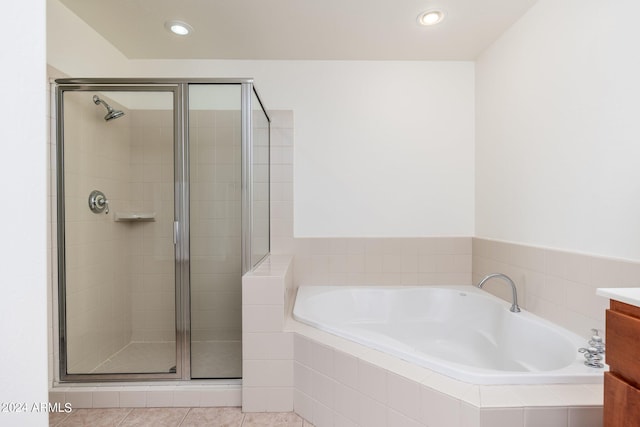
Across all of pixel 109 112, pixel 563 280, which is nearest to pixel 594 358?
pixel 563 280

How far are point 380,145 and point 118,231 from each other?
2026mm

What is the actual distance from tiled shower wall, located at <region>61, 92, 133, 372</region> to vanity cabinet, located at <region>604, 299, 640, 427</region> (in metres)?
2.30

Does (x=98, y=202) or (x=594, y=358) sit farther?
(x=98, y=202)

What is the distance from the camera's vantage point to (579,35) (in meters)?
1.51

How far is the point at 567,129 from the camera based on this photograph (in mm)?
1601

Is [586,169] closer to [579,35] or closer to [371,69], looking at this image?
[579,35]

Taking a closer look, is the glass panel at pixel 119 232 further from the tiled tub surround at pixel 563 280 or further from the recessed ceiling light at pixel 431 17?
the tiled tub surround at pixel 563 280

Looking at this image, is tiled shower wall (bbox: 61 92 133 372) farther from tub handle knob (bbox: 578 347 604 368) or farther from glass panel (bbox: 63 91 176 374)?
tub handle knob (bbox: 578 347 604 368)

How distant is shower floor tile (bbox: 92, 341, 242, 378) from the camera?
1.86m

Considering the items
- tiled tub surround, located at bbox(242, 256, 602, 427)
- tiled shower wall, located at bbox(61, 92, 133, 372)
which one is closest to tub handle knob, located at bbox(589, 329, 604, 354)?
tiled tub surround, located at bbox(242, 256, 602, 427)

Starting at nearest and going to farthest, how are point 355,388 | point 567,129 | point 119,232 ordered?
point 355,388 → point 567,129 → point 119,232

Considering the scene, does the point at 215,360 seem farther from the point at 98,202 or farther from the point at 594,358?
the point at 594,358
